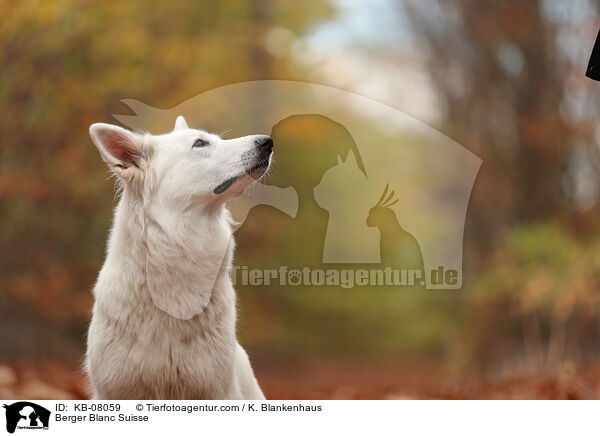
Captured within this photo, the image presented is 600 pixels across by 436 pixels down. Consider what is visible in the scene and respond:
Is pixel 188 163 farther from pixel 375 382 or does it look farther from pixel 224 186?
pixel 375 382

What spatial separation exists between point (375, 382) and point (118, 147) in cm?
223

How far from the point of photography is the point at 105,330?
1.90m

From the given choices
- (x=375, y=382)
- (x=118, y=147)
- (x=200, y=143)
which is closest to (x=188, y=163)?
(x=200, y=143)

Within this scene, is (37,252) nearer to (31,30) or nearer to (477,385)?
(31,30)

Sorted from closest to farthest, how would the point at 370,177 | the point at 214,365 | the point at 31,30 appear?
the point at 214,365, the point at 370,177, the point at 31,30

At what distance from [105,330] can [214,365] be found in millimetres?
376

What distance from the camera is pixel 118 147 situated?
185 centimetres

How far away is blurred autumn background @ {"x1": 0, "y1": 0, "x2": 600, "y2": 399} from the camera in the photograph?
11.0 feet
